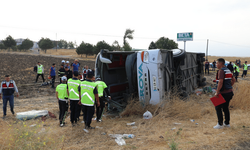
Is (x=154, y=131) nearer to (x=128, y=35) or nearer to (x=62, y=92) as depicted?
(x=62, y=92)

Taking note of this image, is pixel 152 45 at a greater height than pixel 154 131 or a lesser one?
greater

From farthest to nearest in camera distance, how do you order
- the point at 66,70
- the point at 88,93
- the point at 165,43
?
the point at 165,43
the point at 66,70
the point at 88,93

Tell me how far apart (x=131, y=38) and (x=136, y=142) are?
47.2 m

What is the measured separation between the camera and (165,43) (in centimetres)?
4559

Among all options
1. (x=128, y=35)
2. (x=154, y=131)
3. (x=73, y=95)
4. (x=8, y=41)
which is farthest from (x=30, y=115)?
(x=8, y=41)

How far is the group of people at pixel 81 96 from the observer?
498 centimetres

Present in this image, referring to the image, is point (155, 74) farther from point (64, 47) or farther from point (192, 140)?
point (64, 47)

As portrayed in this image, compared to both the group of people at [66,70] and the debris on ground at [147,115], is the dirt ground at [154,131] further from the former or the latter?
the group of people at [66,70]

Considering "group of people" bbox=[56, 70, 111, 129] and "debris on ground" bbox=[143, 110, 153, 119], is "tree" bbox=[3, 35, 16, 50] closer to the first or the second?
"group of people" bbox=[56, 70, 111, 129]

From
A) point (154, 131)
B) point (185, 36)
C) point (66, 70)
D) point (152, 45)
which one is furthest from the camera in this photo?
point (152, 45)

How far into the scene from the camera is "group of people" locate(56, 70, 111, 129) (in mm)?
4984

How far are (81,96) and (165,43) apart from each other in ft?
140

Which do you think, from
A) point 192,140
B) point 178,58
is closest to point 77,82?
point 192,140

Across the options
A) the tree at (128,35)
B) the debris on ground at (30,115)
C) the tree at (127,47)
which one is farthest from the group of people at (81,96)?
the tree at (128,35)
